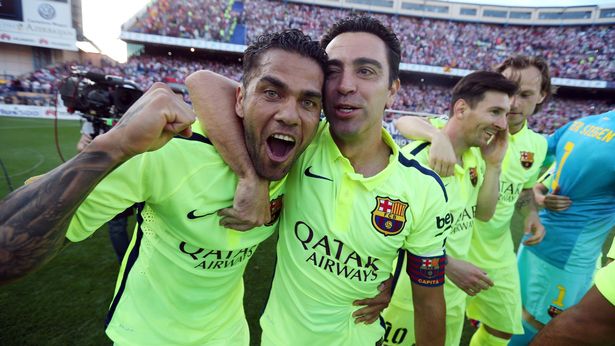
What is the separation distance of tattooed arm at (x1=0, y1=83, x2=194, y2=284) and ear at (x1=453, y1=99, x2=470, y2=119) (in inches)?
89.1

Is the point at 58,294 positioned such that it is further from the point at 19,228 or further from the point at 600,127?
the point at 600,127

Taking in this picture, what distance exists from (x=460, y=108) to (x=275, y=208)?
187cm

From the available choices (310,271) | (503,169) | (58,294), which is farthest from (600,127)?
(58,294)

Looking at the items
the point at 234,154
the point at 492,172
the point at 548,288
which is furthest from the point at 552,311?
the point at 234,154

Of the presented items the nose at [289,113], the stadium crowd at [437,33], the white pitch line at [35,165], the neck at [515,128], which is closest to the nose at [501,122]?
the neck at [515,128]

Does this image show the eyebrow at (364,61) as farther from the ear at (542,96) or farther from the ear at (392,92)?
the ear at (542,96)

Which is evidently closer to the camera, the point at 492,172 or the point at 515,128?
the point at 492,172

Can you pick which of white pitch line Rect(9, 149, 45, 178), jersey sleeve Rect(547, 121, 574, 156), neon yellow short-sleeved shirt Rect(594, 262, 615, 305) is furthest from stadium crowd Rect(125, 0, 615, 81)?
neon yellow short-sleeved shirt Rect(594, 262, 615, 305)

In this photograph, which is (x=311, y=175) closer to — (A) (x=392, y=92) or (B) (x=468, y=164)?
(A) (x=392, y=92)

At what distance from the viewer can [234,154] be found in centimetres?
146

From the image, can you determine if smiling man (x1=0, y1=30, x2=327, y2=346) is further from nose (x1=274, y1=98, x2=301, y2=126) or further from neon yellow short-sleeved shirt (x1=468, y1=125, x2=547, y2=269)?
neon yellow short-sleeved shirt (x1=468, y1=125, x2=547, y2=269)

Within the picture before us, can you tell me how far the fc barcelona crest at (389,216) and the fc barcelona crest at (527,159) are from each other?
2157mm

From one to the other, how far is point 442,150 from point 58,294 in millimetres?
4261

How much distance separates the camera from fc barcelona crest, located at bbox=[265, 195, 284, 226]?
1.71 meters
